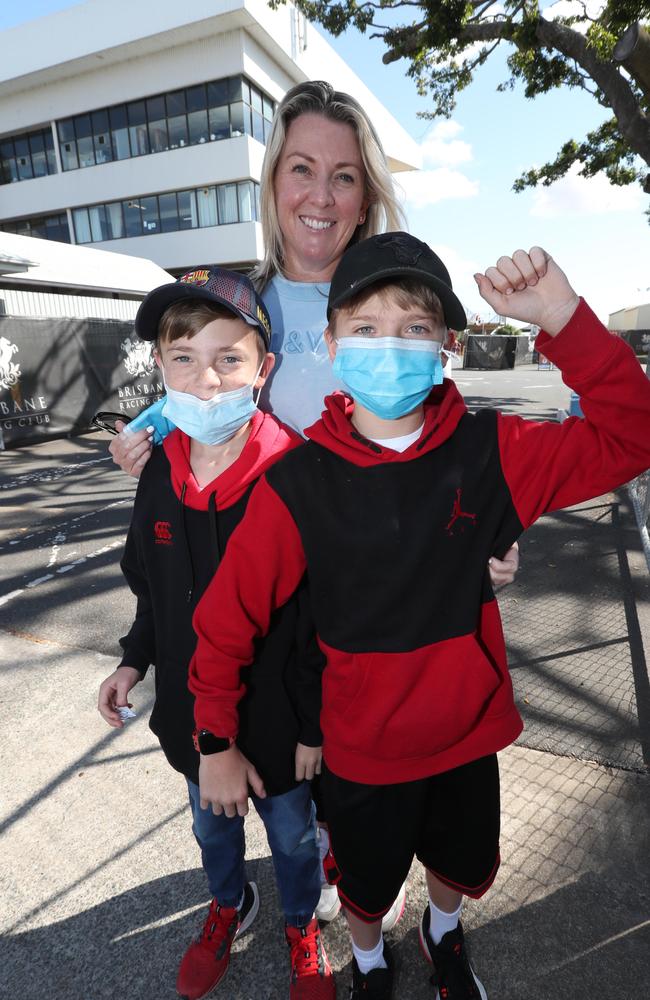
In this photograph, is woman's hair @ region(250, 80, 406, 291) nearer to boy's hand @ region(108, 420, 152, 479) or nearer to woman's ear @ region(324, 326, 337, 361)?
woman's ear @ region(324, 326, 337, 361)

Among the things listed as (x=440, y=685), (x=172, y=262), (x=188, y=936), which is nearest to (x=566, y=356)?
(x=440, y=685)

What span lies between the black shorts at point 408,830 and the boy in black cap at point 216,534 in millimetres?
180

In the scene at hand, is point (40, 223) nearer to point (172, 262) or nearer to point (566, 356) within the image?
point (172, 262)

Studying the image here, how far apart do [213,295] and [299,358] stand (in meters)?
0.36

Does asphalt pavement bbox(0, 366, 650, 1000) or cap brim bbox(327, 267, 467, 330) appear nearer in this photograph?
cap brim bbox(327, 267, 467, 330)

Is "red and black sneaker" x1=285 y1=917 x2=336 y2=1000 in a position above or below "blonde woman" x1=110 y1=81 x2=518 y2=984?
below

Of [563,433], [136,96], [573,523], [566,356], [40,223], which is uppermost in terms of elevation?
[136,96]

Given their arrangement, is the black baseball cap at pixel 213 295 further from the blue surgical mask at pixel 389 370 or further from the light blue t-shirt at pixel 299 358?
the blue surgical mask at pixel 389 370

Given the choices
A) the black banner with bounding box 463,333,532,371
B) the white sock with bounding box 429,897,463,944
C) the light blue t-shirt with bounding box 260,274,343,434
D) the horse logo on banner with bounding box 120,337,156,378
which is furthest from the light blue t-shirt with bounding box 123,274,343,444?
the black banner with bounding box 463,333,532,371

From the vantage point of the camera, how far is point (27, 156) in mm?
33250

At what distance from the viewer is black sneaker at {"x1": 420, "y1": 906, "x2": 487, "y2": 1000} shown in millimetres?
1679

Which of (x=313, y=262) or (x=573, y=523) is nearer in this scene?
(x=313, y=262)

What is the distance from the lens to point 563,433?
4.25 feet

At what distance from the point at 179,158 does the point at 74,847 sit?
3334cm
